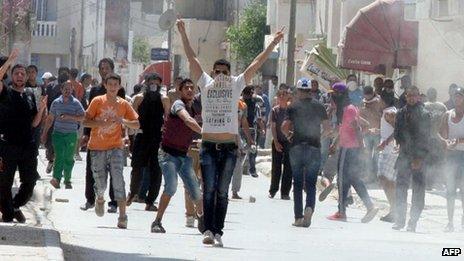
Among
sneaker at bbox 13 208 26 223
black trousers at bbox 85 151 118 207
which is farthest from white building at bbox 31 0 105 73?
sneaker at bbox 13 208 26 223

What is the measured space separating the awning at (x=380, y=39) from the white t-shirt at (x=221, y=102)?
690 inches

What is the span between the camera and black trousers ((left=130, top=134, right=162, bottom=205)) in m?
19.8

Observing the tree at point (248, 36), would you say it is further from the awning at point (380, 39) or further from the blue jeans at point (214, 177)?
the blue jeans at point (214, 177)

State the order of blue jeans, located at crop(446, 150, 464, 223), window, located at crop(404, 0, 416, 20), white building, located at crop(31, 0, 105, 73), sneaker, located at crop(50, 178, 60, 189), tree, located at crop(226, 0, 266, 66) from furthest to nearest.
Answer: white building, located at crop(31, 0, 105, 73) < tree, located at crop(226, 0, 266, 66) < window, located at crop(404, 0, 416, 20) < sneaker, located at crop(50, 178, 60, 189) < blue jeans, located at crop(446, 150, 464, 223)

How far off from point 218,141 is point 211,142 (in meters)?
0.07

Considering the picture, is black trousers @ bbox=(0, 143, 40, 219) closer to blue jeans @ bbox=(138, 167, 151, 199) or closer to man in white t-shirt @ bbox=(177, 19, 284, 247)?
man in white t-shirt @ bbox=(177, 19, 284, 247)

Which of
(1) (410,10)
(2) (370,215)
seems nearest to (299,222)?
(2) (370,215)

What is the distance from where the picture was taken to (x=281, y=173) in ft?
79.0

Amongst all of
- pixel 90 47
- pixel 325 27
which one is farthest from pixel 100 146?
pixel 90 47

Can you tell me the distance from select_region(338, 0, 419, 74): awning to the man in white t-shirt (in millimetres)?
17545

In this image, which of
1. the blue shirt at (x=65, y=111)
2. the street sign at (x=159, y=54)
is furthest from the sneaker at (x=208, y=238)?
the street sign at (x=159, y=54)

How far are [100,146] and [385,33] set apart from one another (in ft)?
55.2

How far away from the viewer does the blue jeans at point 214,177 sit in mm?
14602

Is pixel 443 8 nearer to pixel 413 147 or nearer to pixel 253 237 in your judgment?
pixel 413 147
